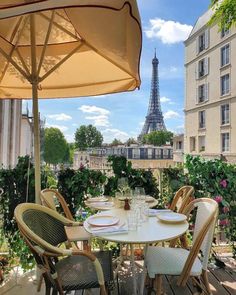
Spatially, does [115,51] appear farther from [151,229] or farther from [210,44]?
[210,44]

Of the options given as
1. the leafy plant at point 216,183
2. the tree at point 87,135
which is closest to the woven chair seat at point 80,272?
the leafy plant at point 216,183

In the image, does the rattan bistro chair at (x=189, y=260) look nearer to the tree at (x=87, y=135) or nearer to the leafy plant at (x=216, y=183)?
the leafy plant at (x=216, y=183)

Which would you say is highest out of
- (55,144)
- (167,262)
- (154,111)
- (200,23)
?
(200,23)

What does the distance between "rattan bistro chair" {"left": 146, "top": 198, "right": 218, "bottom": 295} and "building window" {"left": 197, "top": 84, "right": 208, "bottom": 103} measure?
63.9ft

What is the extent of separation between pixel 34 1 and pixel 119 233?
1.47m

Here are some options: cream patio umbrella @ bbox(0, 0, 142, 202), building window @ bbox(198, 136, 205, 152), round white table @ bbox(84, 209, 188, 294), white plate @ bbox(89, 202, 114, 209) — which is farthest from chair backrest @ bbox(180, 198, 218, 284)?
building window @ bbox(198, 136, 205, 152)

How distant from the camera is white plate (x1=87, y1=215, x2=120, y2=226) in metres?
1.96

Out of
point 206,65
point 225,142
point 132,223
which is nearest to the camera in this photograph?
point 132,223

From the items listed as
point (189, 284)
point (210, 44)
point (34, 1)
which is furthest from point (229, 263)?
point (210, 44)

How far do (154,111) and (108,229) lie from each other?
49.3m

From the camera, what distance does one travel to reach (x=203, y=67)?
67.0 feet

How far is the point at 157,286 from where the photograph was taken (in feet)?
6.20

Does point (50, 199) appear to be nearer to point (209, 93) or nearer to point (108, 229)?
point (108, 229)

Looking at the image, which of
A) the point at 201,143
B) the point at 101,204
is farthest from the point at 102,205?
the point at 201,143
